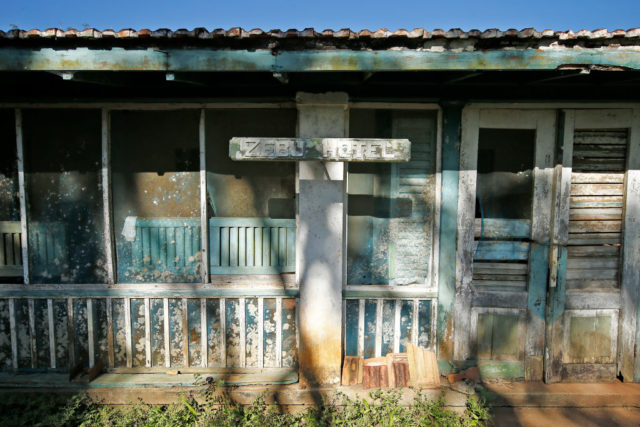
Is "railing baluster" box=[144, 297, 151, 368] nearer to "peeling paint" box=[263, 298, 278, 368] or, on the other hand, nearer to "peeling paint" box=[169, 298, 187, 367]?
"peeling paint" box=[169, 298, 187, 367]

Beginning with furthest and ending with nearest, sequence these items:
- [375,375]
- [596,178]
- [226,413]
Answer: [596,178]
[375,375]
[226,413]

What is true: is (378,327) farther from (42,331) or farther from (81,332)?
(42,331)

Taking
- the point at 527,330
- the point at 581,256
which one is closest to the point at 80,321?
the point at 527,330

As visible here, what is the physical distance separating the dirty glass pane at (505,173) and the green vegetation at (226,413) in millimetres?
1929

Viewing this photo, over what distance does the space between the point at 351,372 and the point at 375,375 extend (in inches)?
9.8

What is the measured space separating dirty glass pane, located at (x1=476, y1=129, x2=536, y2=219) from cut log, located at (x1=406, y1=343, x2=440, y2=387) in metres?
1.56

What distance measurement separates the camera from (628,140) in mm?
4199

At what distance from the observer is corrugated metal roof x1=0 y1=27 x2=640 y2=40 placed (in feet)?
10.3

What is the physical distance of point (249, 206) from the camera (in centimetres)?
436

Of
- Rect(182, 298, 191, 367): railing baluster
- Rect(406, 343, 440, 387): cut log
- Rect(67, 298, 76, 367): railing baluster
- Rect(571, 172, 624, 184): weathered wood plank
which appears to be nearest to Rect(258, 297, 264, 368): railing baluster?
Rect(182, 298, 191, 367): railing baluster

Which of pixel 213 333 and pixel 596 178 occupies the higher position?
pixel 596 178

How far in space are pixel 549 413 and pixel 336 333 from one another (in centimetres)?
228

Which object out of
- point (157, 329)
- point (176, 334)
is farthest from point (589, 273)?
point (157, 329)

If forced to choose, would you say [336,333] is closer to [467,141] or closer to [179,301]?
[179,301]
